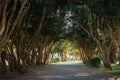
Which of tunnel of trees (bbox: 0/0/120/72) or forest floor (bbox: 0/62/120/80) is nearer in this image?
tunnel of trees (bbox: 0/0/120/72)

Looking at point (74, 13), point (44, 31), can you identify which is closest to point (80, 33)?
point (44, 31)

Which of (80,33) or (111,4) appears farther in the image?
(80,33)

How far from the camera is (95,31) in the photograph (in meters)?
31.1

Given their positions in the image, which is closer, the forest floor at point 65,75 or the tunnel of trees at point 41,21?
the tunnel of trees at point 41,21

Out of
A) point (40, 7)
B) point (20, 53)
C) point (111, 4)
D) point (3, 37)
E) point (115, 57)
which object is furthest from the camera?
point (115, 57)

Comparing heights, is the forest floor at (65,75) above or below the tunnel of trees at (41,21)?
below

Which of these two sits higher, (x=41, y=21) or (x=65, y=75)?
(x=41, y=21)

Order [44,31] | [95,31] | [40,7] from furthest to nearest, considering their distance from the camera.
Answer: [44,31]
[95,31]
[40,7]

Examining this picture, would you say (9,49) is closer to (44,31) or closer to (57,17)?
(57,17)

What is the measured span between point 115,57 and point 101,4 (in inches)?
1099

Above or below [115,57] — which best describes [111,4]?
above

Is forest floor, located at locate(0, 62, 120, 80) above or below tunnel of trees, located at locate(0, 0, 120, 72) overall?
below

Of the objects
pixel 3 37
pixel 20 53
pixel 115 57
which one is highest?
pixel 3 37

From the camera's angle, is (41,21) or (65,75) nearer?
(65,75)
